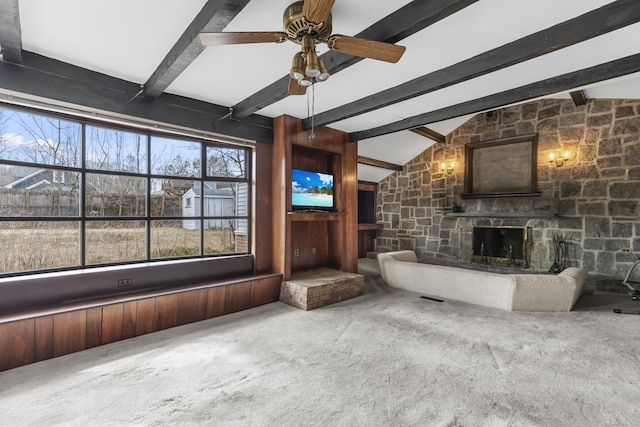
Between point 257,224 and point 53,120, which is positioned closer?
point 53,120

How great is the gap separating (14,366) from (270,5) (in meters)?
3.39

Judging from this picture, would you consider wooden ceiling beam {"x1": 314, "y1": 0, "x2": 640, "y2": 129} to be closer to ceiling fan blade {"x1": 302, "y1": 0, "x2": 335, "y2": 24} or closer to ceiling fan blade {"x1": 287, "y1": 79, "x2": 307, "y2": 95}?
ceiling fan blade {"x1": 287, "y1": 79, "x2": 307, "y2": 95}

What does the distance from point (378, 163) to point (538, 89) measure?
401 centimetres

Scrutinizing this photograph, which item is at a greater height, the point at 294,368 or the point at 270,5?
the point at 270,5

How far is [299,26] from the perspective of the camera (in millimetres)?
1744

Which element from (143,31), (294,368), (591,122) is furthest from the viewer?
(591,122)

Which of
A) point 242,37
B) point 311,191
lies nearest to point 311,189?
point 311,191

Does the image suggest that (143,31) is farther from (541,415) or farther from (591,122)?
(591,122)

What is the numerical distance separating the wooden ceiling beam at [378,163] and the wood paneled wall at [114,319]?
370cm

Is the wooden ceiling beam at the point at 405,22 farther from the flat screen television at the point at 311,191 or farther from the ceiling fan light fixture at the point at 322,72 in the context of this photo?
the flat screen television at the point at 311,191

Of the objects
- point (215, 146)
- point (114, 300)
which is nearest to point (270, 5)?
point (215, 146)

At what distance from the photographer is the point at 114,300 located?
299cm

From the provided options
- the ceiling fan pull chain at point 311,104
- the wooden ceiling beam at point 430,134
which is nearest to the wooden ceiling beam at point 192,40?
the ceiling fan pull chain at point 311,104

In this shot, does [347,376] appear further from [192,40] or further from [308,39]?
[192,40]
